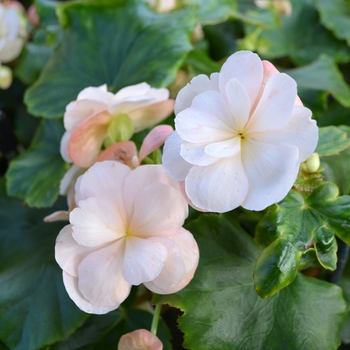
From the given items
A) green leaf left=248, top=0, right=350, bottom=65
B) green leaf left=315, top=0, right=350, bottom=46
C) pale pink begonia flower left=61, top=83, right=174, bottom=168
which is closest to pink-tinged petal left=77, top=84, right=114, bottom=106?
pale pink begonia flower left=61, top=83, right=174, bottom=168

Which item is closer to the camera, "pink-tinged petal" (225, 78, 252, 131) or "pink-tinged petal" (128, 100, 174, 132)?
"pink-tinged petal" (225, 78, 252, 131)

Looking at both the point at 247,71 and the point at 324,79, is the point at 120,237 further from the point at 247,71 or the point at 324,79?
the point at 324,79

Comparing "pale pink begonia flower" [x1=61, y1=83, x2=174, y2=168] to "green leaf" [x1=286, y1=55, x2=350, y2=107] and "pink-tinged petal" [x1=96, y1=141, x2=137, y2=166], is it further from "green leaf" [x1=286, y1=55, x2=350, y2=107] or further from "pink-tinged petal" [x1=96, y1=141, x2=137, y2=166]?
"green leaf" [x1=286, y1=55, x2=350, y2=107]

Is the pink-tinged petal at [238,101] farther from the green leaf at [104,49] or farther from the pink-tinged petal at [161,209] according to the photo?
the green leaf at [104,49]

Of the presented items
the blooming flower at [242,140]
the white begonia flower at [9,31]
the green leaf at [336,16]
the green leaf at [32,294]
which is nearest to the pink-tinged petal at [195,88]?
the blooming flower at [242,140]

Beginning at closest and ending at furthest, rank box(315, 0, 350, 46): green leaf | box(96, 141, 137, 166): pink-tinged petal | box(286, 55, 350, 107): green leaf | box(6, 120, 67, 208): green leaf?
box(96, 141, 137, 166): pink-tinged petal < box(6, 120, 67, 208): green leaf < box(286, 55, 350, 107): green leaf < box(315, 0, 350, 46): green leaf

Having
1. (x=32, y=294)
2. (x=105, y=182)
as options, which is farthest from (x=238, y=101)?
(x=32, y=294)
